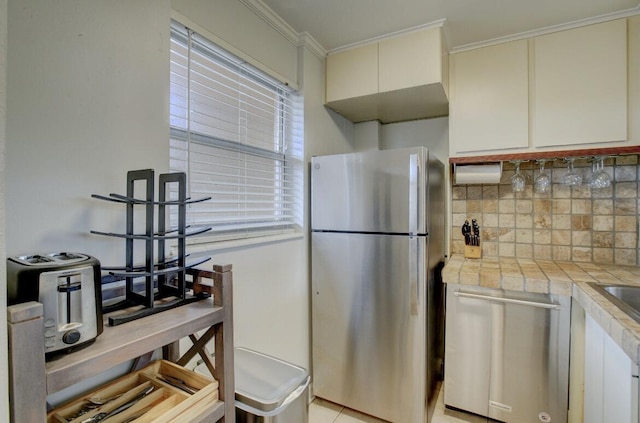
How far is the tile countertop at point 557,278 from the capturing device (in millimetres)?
1170

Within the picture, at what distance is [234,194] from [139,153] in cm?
53

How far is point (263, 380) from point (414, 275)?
3.00ft

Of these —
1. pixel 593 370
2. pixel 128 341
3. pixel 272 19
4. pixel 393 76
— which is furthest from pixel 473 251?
pixel 128 341

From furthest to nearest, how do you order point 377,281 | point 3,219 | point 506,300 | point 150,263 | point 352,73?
point 352,73, point 377,281, point 506,300, point 150,263, point 3,219

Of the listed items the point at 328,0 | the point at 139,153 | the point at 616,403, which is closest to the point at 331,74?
the point at 328,0

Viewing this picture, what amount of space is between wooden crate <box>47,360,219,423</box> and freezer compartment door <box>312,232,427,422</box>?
3.54 feet

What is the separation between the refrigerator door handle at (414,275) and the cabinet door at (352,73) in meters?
0.98

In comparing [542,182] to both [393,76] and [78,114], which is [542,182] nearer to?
[393,76]

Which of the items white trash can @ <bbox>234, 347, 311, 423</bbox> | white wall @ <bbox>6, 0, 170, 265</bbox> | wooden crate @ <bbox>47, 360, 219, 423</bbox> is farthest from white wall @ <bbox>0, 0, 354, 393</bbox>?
white trash can @ <bbox>234, 347, 311, 423</bbox>

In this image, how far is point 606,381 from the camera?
121cm

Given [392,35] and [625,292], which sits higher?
[392,35]

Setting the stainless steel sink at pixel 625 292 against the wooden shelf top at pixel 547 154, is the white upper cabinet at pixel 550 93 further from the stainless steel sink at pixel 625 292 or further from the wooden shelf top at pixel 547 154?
the stainless steel sink at pixel 625 292

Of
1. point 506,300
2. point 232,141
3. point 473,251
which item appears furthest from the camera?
point 473,251

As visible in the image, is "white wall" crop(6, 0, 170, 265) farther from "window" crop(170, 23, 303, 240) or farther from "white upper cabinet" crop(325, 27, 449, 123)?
"white upper cabinet" crop(325, 27, 449, 123)
